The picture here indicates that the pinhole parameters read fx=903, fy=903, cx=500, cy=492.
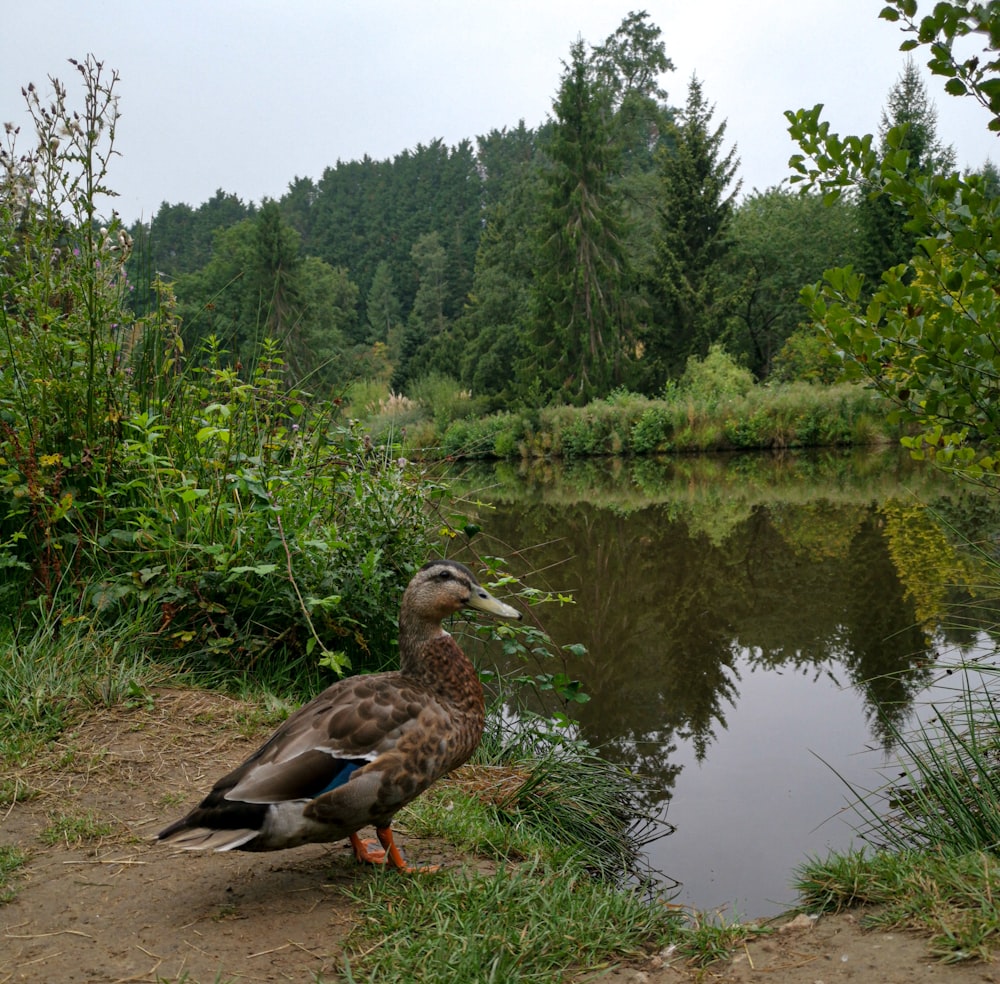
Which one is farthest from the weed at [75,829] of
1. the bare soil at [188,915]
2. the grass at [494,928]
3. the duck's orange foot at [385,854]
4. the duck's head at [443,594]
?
the duck's head at [443,594]

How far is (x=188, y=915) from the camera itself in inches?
108

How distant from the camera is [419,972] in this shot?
241 centimetres

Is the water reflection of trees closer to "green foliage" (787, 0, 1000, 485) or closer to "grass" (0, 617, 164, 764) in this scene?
"green foliage" (787, 0, 1000, 485)

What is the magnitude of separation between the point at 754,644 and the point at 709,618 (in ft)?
3.05

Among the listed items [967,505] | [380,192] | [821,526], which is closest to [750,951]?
[821,526]

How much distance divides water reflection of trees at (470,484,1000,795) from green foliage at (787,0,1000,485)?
1.53 m

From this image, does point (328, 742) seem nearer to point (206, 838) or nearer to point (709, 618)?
point (206, 838)

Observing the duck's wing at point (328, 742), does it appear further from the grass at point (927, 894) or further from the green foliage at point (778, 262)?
the green foliage at point (778, 262)

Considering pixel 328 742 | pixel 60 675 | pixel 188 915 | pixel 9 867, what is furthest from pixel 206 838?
pixel 60 675

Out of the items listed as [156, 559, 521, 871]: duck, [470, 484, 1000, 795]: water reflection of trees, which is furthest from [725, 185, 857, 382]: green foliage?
[156, 559, 521, 871]: duck

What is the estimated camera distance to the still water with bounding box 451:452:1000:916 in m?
4.85

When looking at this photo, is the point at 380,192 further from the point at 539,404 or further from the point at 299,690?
the point at 299,690

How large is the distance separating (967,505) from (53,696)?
13206 mm

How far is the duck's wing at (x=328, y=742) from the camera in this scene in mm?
2666
